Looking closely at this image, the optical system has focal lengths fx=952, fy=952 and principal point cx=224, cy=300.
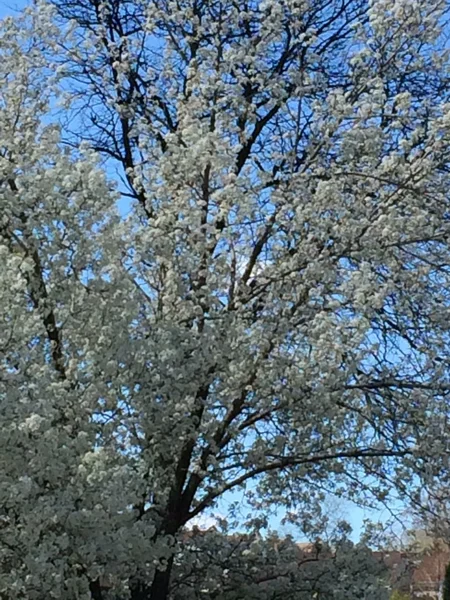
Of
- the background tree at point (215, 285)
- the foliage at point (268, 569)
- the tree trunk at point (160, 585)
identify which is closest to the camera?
the background tree at point (215, 285)

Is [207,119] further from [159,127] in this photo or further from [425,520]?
[425,520]

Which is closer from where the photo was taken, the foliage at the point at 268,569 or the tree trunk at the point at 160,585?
the tree trunk at the point at 160,585

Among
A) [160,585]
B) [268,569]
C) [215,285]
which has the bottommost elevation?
[160,585]

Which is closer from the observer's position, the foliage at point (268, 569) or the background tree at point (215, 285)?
the background tree at point (215, 285)

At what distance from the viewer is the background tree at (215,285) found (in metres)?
5.68

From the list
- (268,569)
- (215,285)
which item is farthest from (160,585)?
(215,285)

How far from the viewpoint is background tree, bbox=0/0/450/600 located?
18.6 ft

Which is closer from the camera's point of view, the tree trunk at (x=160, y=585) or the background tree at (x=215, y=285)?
the background tree at (x=215, y=285)

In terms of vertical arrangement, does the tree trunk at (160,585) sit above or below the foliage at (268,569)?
below

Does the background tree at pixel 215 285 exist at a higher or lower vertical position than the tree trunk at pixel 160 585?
higher

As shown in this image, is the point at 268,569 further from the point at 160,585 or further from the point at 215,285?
the point at 215,285

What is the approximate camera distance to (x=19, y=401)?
5.22 metres

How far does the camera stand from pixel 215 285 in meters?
7.20

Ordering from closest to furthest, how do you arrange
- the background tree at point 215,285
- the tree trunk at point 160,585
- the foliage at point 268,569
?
the background tree at point 215,285
the tree trunk at point 160,585
the foliage at point 268,569
